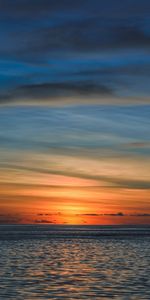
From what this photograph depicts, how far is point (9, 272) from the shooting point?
43438 millimetres

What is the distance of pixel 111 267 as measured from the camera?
4803 cm

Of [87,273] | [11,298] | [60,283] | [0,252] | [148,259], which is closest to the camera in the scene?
[11,298]

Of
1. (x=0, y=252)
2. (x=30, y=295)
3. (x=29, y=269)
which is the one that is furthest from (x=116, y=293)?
(x=0, y=252)

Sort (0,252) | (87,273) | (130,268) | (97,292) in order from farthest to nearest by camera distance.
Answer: (0,252), (130,268), (87,273), (97,292)

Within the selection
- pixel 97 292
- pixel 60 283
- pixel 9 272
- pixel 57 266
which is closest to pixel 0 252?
pixel 57 266

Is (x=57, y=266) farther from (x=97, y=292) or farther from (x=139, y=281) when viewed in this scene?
(x=97, y=292)

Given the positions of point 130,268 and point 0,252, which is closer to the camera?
point 130,268

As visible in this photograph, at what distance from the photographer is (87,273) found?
4344 centimetres

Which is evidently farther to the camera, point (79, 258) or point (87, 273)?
point (79, 258)

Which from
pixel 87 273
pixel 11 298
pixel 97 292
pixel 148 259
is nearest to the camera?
pixel 11 298

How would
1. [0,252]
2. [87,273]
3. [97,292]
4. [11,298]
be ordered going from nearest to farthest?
[11,298] → [97,292] → [87,273] → [0,252]

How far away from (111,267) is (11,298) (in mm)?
18137

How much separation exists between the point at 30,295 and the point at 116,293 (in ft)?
16.9

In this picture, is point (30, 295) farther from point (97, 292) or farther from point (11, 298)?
point (97, 292)
